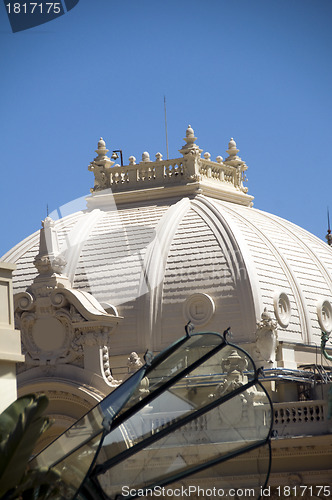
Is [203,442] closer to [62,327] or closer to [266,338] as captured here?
[266,338]

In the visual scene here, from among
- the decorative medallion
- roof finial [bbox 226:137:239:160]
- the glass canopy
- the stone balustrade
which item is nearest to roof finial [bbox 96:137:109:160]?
the stone balustrade

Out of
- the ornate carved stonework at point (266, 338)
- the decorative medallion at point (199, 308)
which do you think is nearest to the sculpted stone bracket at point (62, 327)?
the decorative medallion at point (199, 308)

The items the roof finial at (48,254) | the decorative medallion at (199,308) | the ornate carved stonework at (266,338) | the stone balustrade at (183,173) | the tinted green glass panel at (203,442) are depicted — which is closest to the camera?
the tinted green glass panel at (203,442)

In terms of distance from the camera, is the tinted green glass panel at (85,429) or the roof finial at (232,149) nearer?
the tinted green glass panel at (85,429)

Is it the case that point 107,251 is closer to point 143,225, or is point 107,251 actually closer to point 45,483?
point 143,225

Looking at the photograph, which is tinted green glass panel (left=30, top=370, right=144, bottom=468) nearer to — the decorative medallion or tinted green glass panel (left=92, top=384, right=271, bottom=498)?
tinted green glass panel (left=92, top=384, right=271, bottom=498)

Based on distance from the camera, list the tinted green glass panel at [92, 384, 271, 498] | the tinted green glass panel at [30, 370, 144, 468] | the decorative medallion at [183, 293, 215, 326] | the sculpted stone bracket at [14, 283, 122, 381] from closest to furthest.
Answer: the tinted green glass panel at [30, 370, 144, 468] < the tinted green glass panel at [92, 384, 271, 498] < the sculpted stone bracket at [14, 283, 122, 381] < the decorative medallion at [183, 293, 215, 326]

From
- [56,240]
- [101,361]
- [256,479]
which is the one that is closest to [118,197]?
[56,240]

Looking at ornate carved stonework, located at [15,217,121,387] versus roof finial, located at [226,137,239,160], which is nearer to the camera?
ornate carved stonework, located at [15,217,121,387]

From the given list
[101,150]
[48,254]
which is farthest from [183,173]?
[48,254]

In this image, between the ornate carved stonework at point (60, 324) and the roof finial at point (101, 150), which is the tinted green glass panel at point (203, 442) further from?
the roof finial at point (101, 150)

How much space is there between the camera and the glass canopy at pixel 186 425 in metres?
22.8

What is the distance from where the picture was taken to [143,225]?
52375 mm

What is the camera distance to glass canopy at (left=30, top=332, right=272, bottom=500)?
74.8ft
